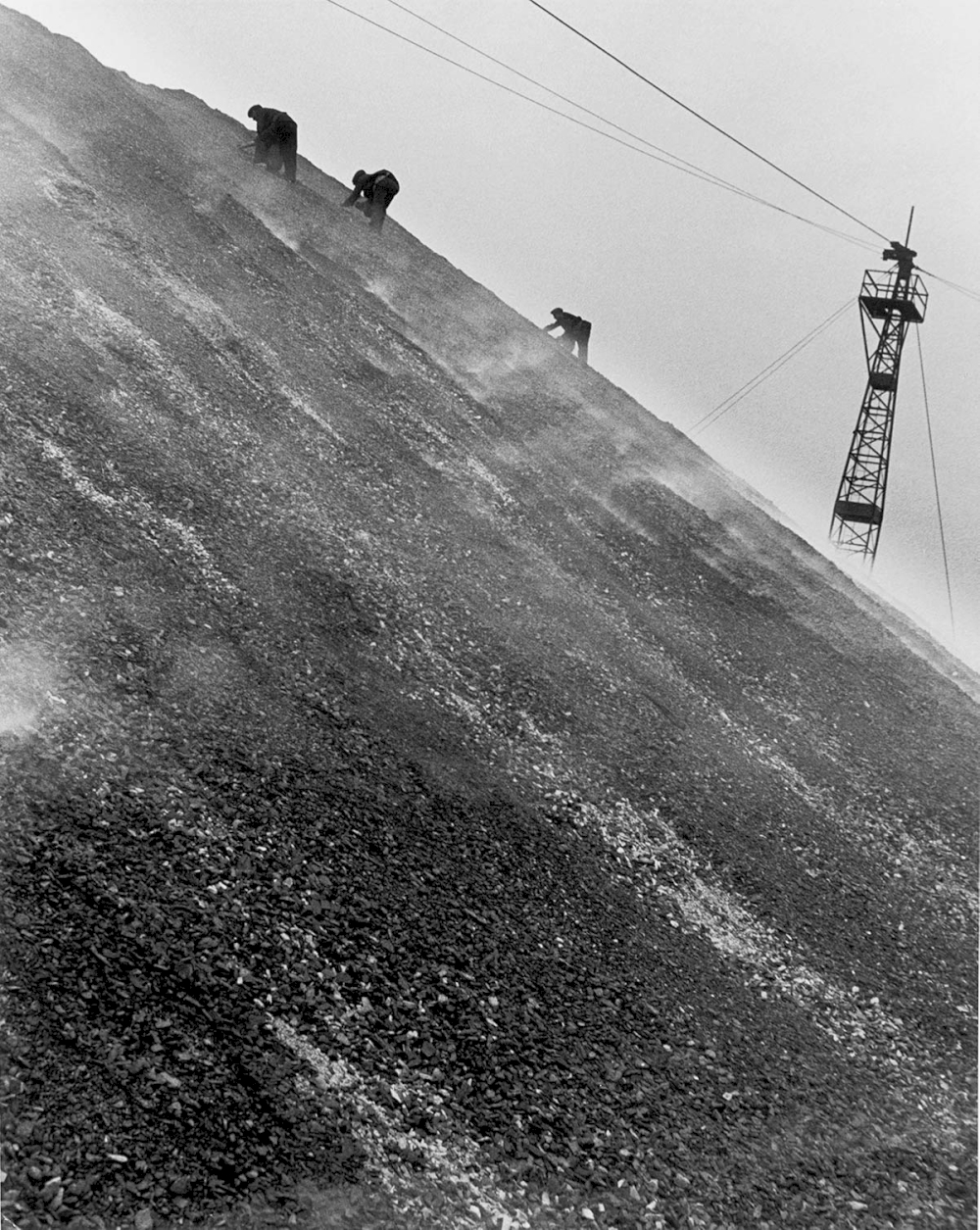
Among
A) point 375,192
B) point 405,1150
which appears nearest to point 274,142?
point 375,192

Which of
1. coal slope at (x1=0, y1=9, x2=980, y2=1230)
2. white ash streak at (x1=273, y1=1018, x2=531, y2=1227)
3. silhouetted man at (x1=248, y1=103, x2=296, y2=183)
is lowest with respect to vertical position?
white ash streak at (x1=273, y1=1018, x2=531, y2=1227)

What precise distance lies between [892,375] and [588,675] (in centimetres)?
1986

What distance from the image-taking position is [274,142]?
28.8m

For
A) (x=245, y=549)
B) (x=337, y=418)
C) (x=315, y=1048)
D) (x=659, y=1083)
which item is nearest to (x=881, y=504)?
(x=337, y=418)

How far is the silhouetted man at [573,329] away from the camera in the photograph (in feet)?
96.2

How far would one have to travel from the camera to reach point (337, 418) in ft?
58.4

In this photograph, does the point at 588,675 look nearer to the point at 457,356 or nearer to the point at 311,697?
the point at 311,697

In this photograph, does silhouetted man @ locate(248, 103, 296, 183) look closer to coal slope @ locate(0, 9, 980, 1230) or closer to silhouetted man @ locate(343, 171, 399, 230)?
silhouetted man @ locate(343, 171, 399, 230)

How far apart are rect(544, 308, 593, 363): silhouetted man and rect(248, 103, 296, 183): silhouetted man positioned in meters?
8.87

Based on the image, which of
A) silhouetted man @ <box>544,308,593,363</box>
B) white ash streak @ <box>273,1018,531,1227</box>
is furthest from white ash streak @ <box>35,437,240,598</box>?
silhouetted man @ <box>544,308,593,363</box>

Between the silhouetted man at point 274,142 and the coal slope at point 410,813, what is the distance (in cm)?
924

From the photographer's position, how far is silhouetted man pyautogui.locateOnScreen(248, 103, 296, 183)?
28.6m

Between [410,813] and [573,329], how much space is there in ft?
73.4

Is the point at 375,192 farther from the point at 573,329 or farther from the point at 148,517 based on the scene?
the point at 148,517
